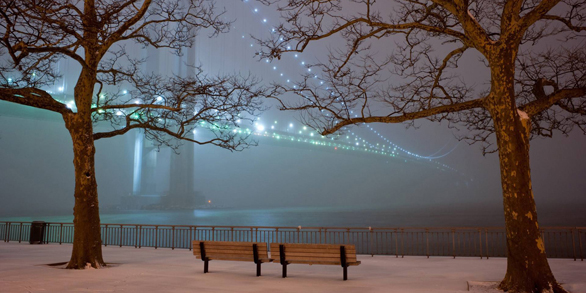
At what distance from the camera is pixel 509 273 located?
648 cm

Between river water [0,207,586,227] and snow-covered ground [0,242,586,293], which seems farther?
river water [0,207,586,227]

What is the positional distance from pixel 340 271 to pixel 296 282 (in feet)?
4.64

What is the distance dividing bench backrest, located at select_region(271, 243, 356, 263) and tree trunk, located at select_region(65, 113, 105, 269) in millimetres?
3663

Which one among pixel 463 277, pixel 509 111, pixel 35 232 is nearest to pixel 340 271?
pixel 463 277

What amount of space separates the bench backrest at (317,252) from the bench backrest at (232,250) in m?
0.27

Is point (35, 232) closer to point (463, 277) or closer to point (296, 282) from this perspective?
point (296, 282)

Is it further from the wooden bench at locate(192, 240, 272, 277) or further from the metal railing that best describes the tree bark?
the metal railing

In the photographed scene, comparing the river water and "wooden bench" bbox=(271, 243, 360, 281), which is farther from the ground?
"wooden bench" bbox=(271, 243, 360, 281)

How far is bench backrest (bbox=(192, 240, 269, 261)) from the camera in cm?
798

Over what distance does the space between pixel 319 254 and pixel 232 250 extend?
Result: 1.65m

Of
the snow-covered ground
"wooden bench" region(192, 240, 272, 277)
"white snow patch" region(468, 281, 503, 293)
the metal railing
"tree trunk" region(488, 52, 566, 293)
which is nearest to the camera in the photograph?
"tree trunk" region(488, 52, 566, 293)

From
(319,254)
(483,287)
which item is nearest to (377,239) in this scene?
(319,254)

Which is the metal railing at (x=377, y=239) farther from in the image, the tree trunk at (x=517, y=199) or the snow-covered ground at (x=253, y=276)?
the tree trunk at (x=517, y=199)

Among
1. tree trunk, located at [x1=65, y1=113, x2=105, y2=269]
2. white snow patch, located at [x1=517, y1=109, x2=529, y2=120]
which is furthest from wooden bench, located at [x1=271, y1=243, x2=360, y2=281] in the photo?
tree trunk, located at [x1=65, y1=113, x2=105, y2=269]
